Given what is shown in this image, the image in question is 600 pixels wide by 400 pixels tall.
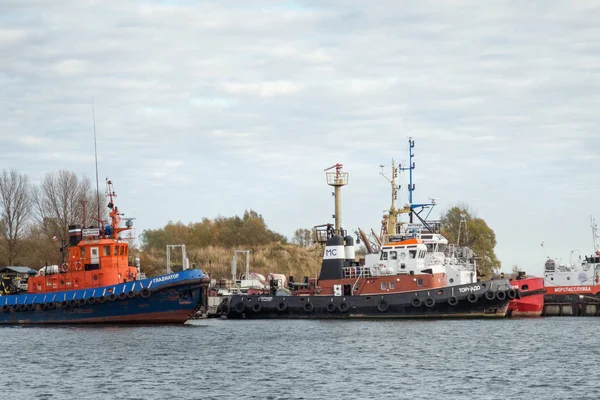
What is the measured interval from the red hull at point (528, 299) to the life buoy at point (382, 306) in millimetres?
7371

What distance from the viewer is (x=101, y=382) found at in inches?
1171

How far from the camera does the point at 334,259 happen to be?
53594 mm

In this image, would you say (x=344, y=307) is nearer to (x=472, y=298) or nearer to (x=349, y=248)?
(x=349, y=248)

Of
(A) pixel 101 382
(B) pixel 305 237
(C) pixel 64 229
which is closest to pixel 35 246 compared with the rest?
(C) pixel 64 229

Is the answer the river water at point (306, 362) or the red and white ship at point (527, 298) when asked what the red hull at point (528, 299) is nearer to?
the red and white ship at point (527, 298)

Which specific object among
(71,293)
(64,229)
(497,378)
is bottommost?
(497,378)

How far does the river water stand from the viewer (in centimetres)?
2809

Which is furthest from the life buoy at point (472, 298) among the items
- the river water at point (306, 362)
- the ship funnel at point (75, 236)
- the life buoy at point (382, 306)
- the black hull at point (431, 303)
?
the ship funnel at point (75, 236)

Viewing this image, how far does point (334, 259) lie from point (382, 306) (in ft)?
12.9

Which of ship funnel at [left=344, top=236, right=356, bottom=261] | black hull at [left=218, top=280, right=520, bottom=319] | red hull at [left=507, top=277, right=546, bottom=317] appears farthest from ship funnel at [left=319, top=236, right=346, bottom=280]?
red hull at [left=507, top=277, right=546, bottom=317]

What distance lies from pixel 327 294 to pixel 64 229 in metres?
30.2

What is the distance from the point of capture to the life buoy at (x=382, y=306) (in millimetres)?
51438

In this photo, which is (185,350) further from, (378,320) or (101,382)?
(378,320)

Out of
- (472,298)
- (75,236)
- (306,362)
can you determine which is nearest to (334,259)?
(472,298)
